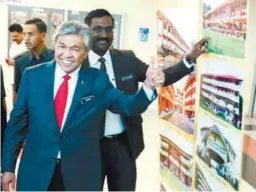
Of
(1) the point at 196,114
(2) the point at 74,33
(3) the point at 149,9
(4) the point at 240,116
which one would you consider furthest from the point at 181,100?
(3) the point at 149,9

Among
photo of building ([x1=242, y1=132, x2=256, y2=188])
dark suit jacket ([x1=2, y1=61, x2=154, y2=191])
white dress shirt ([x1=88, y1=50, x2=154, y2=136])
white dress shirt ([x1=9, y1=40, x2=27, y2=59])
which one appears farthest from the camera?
white dress shirt ([x1=9, y1=40, x2=27, y2=59])

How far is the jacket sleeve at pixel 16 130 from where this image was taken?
212 centimetres

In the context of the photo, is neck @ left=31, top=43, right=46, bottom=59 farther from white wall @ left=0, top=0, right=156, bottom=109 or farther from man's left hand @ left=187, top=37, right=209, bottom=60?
white wall @ left=0, top=0, right=156, bottom=109

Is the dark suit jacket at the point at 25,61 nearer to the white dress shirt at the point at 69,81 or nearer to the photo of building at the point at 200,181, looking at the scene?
the white dress shirt at the point at 69,81

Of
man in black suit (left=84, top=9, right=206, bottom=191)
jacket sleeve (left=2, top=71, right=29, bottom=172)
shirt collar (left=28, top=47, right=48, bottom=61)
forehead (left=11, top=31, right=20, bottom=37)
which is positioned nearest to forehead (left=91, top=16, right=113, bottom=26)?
man in black suit (left=84, top=9, right=206, bottom=191)

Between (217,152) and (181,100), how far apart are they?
27.9 inches

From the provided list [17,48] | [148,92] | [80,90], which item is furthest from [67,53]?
[17,48]

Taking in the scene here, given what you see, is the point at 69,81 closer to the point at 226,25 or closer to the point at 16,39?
the point at 226,25

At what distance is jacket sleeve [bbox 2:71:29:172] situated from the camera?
2.12 meters

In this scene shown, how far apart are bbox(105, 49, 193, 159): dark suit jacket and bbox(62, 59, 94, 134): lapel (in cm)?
49

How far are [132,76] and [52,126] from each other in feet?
2.59

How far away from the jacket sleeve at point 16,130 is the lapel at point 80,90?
226 mm

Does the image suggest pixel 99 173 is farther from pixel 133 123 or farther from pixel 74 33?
pixel 74 33

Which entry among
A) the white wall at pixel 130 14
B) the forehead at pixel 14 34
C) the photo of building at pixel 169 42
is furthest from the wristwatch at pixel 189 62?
the forehead at pixel 14 34
